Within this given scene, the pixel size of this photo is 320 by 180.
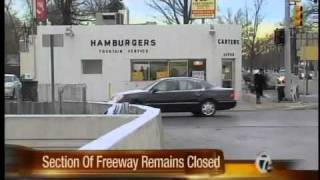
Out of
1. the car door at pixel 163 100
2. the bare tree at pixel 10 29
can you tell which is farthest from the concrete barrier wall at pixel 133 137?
the car door at pixel 163 100

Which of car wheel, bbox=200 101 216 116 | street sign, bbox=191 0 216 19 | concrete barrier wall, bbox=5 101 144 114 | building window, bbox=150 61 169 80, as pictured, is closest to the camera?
street sign, bbox=191 0 216 19

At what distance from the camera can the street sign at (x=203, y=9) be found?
3810 millimetres

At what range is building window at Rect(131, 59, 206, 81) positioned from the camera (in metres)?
6.23

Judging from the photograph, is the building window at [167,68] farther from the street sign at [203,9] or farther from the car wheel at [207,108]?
the car wheel at [207,108]

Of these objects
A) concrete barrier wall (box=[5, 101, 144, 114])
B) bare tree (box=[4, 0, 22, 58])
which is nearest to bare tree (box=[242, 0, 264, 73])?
bare tree (box=[4, 0, 22, 58])

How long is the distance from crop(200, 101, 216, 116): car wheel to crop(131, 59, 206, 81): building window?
10.6 meters

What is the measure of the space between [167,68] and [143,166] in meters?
2.94

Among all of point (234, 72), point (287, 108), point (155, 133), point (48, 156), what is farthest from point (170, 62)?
point (287, 108)

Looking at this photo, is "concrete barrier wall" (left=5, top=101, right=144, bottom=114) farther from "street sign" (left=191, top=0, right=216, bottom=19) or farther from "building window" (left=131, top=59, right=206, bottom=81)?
"street sign" (left=191, top=0, right=216, bottom=19)

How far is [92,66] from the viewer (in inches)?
318

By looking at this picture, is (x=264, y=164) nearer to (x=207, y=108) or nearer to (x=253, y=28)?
(x=253, y=28)

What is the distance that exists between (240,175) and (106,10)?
1.33 meters

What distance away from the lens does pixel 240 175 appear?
3.46m

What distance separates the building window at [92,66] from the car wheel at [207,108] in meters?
9.16
